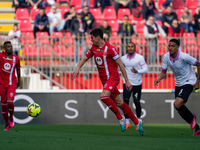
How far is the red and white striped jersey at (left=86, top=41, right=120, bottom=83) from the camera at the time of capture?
9125 mm

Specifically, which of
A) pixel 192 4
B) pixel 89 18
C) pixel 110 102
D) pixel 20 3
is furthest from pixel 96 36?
pixel 192 4

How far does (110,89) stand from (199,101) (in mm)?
5861

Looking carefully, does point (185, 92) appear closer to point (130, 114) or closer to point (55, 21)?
point (130, 114)

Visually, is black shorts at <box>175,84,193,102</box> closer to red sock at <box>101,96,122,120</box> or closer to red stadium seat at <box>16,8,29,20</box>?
red sock at <box>101,96,122,120</box>

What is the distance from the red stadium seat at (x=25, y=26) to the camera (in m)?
19.4

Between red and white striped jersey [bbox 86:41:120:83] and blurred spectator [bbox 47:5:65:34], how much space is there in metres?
9.35

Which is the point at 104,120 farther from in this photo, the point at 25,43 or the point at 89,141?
the point at 89,141

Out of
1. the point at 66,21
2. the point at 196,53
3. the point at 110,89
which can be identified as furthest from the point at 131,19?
the point at 110,89

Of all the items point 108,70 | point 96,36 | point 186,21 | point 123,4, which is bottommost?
point 108,70

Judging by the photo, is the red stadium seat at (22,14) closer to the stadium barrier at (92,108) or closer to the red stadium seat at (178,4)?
the red stadium seat at (178,4)

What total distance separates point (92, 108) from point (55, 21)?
5.69 metres

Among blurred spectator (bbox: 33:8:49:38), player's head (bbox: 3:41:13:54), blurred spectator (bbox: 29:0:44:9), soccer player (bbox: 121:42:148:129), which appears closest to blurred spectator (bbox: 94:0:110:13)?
blurred spectator (bbox: 29:0:44:9)

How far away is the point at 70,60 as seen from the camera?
14.5 m

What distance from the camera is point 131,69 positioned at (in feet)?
38.9
